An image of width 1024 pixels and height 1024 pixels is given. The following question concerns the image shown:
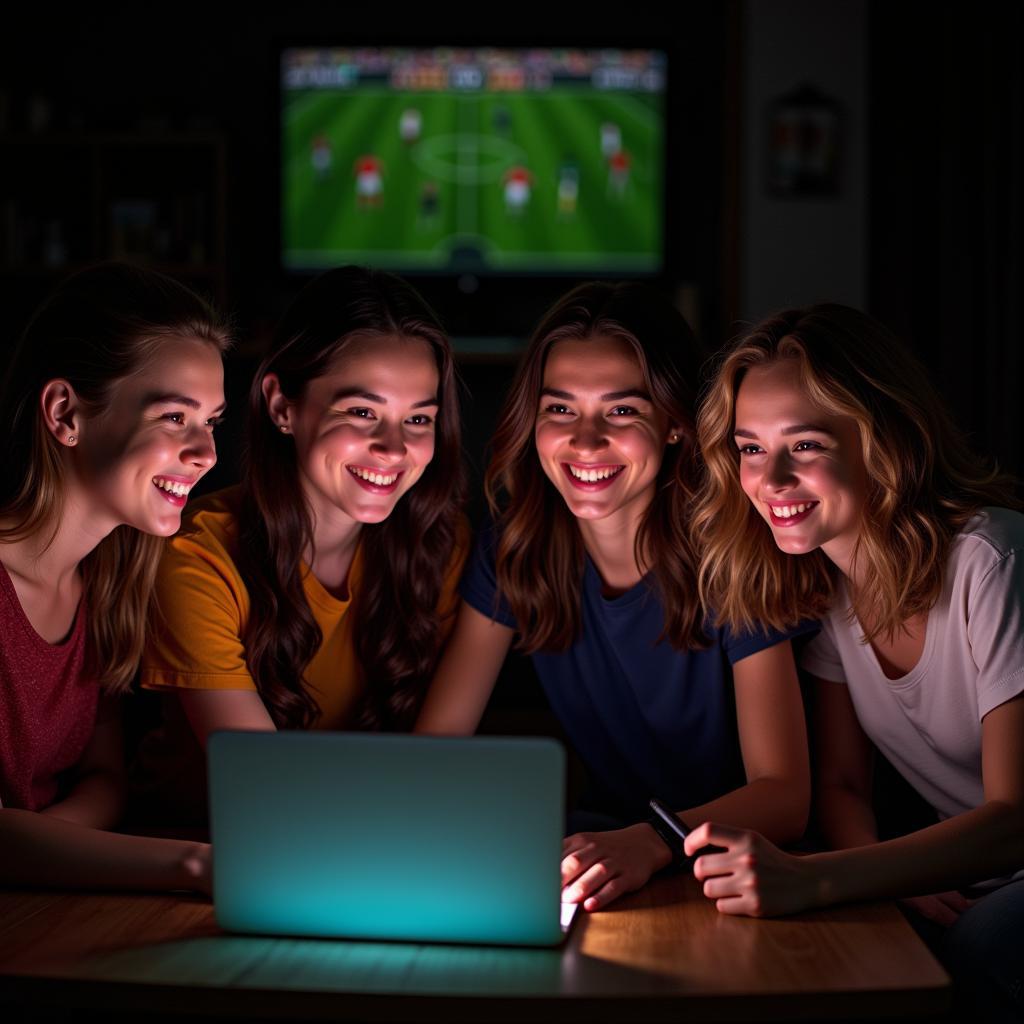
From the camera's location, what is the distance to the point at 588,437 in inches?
70.1

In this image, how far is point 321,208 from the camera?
5176 millimetres

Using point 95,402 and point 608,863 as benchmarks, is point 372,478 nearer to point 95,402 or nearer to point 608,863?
point 95,402

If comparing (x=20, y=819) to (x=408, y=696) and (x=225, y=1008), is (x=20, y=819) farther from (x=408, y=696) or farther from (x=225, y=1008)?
(x=408, y=696)

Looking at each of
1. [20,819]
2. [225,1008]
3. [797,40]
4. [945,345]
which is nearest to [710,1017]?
[225,1008]

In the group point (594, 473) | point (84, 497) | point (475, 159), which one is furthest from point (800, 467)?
point (475, 159)

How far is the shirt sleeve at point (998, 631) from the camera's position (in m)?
1.46

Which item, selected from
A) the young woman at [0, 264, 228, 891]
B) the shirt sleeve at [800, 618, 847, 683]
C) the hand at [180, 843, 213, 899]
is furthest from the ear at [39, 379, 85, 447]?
the shirt sleeve at [800, 618, 847, 683]

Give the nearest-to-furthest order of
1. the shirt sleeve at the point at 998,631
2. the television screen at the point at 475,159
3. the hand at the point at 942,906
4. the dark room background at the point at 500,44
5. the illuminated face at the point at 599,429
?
the shirt sleeve at the point at 998,631, the hand at the point at 942,906, the illuminated face at the point at 599,429, the dark room background at the point at 500,44, the television screen at the point at 475,159

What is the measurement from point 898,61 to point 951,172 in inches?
28.6

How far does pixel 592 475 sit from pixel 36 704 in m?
0.79

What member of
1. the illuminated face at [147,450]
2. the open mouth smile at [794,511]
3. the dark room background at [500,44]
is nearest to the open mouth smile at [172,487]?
the illuminated face at [147,450]

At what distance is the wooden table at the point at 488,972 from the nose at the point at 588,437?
2.36 feet

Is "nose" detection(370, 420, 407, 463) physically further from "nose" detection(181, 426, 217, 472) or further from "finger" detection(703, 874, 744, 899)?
"finger" detection(703, 874, 744, 899)

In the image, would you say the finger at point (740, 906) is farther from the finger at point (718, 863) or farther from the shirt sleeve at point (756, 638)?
the shirt sleeve at point (756, 638)
